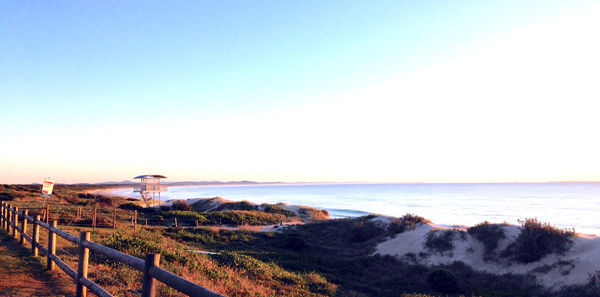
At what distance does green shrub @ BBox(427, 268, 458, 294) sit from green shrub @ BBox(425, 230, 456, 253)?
7.39m

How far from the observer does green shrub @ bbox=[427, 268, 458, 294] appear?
17469 mm

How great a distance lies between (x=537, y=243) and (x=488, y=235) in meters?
3.69

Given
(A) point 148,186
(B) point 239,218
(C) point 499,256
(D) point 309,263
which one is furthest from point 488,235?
(A) point 148,186

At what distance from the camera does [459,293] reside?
56.7 feet

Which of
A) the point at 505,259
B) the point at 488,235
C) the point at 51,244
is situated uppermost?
the point at 51,244

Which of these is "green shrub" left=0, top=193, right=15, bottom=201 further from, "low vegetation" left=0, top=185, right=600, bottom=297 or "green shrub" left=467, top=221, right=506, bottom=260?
"green shrub" left=467, top=221, right=506, bottom=260

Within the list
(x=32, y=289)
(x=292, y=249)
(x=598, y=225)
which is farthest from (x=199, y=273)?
(x=598, y=225)

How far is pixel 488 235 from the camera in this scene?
2553 centimetres

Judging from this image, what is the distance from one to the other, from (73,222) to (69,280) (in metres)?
20.4

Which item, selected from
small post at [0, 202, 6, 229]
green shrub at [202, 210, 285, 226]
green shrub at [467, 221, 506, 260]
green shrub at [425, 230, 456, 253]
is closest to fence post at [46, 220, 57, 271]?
small post at [0, 202, 6, 229]

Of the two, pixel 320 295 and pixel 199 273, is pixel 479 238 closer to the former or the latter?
pixel 320 295

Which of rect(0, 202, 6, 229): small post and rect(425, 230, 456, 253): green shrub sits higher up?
rect(0, 202, 6, 229): small post

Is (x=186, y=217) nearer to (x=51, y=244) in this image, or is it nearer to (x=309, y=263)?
(x=309, y=263)

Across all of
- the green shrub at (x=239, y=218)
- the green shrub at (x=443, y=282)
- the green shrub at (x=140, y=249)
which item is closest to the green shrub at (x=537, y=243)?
the green shrub at (x=443, y=282)
